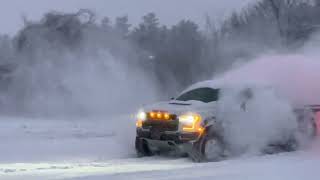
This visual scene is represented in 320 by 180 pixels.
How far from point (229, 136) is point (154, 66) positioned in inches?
1328

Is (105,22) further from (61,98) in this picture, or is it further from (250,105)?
(250,105)

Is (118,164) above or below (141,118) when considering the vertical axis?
below

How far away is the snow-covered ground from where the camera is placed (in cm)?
905

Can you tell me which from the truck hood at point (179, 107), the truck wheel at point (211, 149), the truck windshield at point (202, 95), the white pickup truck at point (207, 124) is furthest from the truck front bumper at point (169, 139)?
the truck windshield at point (202, 95)

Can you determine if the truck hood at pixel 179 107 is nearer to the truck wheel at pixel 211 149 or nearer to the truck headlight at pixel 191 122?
the truck headlight at pixel 191 122

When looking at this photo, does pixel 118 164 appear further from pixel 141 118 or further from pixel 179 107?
pixel 179 107

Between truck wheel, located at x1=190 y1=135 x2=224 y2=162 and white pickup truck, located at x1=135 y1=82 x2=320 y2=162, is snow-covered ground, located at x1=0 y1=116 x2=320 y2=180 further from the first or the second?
white pickup truck, located at x1=135 y1=82 x2=320 y2=162

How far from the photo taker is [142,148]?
12.8 metres

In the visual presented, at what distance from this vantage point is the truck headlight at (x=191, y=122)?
1174 cm

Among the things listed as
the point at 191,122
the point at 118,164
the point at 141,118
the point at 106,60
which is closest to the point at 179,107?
the point at 191,122

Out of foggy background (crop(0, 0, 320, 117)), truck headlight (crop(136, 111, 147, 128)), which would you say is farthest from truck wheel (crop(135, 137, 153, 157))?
foggy background (crop(0, 0, 320, 117))

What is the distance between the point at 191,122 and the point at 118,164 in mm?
1539

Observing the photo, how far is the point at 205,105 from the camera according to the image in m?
12.2

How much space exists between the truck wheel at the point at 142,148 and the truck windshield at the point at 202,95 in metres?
1.31
